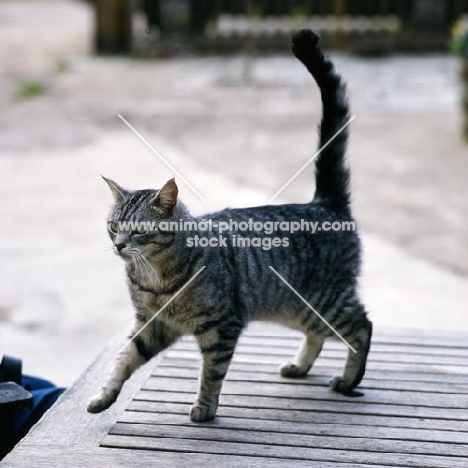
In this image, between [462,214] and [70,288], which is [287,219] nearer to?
[70,288]

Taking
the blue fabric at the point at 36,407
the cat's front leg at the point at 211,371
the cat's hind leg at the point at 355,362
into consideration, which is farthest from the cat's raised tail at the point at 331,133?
the blue fabric at the point at 36,407

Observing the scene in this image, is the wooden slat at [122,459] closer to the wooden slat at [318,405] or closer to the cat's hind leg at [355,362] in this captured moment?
the wooden slat at [318,405]

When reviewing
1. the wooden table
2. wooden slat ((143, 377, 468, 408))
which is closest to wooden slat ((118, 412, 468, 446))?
the wooden table

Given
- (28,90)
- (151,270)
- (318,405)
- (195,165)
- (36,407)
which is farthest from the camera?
(28,90)

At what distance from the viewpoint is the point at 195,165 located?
7.05 metres

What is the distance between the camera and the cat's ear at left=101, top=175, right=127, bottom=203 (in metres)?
2.39

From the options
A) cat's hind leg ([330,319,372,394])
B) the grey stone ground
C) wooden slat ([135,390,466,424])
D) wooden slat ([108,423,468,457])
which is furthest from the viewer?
the grey stone ground

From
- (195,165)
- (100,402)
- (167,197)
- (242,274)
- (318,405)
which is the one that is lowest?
(195,165)

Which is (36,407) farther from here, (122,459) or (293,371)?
(293,371)

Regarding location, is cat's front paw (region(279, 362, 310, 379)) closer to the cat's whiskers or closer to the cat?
the cat

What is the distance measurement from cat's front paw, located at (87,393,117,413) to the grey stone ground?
0.57 m

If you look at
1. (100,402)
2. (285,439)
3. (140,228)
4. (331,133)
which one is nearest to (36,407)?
(100,402)

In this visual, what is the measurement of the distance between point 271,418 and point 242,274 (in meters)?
0.45

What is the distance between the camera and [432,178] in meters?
6.83
